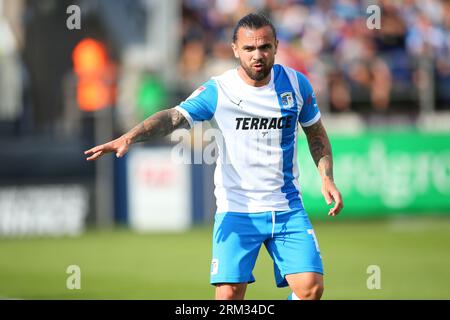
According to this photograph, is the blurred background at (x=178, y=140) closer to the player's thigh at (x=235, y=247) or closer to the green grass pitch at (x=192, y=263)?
the green grass pitch at (x=192, y=263)

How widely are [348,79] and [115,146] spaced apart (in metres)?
14.8

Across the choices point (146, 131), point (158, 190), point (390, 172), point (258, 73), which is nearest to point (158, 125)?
point (146, 131)

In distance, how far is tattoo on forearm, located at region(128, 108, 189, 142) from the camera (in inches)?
278

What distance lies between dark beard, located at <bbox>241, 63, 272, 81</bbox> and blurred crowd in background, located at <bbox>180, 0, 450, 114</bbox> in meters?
13.2

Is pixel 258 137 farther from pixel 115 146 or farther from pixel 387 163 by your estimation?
pixel 387 163

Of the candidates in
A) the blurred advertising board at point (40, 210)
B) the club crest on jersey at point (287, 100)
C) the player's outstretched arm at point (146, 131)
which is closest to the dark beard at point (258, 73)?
the club crest on jersey at point (287, 100)

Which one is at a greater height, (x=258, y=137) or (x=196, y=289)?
(x=258, y=137)

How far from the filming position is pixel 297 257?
726 centimetres

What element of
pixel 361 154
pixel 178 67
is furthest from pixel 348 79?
pixel 178 67

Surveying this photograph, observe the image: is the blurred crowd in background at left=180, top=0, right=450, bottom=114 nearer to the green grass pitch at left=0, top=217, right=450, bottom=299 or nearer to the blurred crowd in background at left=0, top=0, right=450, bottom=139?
the blurred crowd in background at left=0, top=0, right=450, bottom=139

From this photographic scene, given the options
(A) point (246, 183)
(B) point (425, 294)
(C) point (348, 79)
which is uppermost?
(C) point (348, 79)

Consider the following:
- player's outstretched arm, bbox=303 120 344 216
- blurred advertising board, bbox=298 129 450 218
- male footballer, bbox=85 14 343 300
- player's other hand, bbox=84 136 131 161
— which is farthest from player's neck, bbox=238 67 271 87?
blurred advertising board, bbox=298 129 450 218

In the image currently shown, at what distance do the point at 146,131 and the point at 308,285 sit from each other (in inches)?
60.2

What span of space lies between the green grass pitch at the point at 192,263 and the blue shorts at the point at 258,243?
3.85 metres
